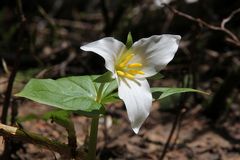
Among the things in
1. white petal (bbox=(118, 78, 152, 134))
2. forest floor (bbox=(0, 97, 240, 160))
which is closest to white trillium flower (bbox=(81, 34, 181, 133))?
white petal (bbox=(118, 78, 152, 134))

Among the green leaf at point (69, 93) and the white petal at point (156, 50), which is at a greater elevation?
the white petal at point (156, 50)

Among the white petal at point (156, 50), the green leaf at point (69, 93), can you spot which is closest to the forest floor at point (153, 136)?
the green leaf at point (69, 93)

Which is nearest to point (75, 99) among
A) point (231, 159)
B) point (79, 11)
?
point (231, 159)

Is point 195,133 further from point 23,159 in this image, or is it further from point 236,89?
point 23,159

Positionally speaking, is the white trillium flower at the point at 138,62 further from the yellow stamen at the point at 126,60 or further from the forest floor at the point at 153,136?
the forest floor at the point at 153,136

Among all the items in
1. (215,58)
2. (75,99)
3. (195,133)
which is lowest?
(195,133)

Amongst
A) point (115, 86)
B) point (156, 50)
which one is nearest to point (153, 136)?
point (115, 86)
